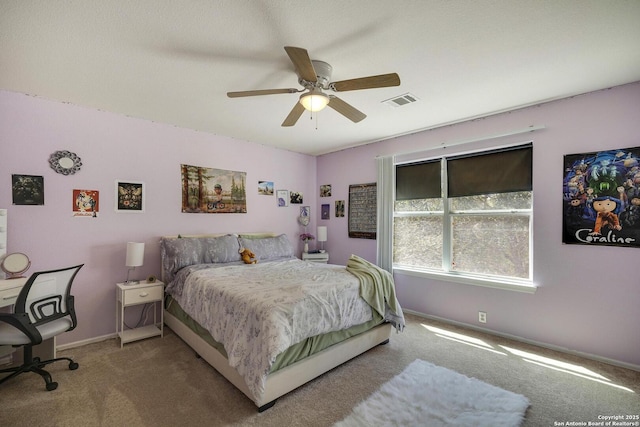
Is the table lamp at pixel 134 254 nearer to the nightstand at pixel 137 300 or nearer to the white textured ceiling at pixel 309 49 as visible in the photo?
the nightstand at pixel 137 300

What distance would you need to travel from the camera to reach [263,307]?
207cm

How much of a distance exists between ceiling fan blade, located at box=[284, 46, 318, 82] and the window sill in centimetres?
296

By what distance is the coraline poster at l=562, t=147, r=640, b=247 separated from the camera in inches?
101

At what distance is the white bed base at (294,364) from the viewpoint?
2031 mm

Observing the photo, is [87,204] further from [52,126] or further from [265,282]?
[265,282]

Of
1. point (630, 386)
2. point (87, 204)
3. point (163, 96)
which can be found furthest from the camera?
point (87, 204)

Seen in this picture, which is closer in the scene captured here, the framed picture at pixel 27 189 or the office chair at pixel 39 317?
the office chair at pixel 39 317

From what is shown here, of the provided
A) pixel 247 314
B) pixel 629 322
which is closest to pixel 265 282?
pixel 247 314

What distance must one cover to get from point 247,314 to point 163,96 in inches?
90.5

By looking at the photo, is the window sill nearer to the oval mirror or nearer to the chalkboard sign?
the chalkboard sign

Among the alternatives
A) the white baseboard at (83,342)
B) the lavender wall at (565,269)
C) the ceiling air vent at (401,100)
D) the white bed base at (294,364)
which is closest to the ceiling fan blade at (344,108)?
the ceiling air vent at (401,100)

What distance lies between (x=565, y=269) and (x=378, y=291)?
192 centimetres

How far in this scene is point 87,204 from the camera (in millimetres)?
3125

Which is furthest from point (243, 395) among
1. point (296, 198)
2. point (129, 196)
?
point (296, 198)
